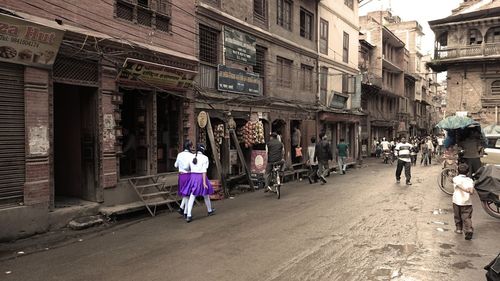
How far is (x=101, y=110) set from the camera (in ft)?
33.5

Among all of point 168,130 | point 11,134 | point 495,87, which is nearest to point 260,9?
point 168,130

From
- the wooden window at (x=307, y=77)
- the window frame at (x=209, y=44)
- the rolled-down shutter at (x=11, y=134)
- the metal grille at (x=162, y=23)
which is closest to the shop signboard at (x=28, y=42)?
the rolled-down shutter at (x=11, y=134)

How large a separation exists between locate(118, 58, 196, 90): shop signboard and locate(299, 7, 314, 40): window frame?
38.3ft

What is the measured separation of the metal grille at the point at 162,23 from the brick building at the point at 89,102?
1.1 inches

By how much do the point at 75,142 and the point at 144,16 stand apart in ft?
12.9

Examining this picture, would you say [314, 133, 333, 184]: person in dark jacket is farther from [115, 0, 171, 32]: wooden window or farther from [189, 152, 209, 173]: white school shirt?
[189, 152, 209, 173]: white school shirt

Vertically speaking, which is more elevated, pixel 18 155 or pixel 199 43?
pixel 199 43

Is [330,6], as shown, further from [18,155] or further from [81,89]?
[18,155]

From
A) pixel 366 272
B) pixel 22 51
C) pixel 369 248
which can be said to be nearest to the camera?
pixel 366 272

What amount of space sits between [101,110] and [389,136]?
44096mm

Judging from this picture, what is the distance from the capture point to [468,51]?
37969 millimetres

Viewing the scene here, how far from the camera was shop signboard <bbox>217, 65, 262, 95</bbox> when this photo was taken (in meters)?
15.5

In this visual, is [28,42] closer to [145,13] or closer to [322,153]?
[145,13]

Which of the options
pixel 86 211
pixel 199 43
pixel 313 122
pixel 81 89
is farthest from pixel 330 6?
pixel 86 211
